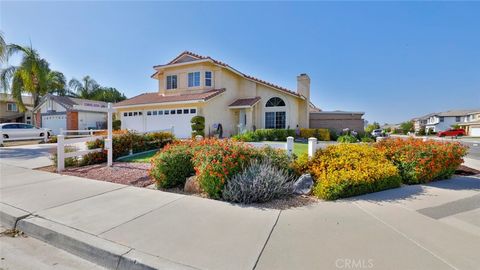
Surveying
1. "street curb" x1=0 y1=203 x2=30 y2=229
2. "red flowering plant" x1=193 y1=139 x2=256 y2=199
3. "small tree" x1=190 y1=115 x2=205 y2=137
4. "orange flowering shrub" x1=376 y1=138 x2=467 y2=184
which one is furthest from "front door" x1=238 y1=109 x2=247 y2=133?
"street curb" x1=0 y1=203 x2=30 y2=229

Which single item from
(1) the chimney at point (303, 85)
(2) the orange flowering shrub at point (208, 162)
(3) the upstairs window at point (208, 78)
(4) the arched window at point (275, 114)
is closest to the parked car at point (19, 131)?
(3) the upstairs window at point (208, 78)

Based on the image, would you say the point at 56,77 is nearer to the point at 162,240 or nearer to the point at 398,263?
the point at 162,240

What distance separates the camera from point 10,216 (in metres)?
4.32

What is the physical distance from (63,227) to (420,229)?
18.5 ft

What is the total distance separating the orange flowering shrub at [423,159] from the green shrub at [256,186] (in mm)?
3576

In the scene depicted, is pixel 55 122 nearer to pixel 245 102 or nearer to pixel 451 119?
pixel 245 102

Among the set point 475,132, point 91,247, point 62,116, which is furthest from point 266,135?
point 475,132

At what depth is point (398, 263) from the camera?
2779mm

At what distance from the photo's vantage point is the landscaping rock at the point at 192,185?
18.6 feet

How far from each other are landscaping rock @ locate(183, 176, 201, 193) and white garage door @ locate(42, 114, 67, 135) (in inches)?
1188

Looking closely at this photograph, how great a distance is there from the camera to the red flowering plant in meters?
5.13

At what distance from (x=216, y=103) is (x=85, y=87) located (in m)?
38.5

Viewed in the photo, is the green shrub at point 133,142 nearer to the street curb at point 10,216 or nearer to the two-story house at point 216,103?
the two-story house at point 216,103

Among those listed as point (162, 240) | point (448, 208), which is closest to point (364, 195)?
point (448, 208)
